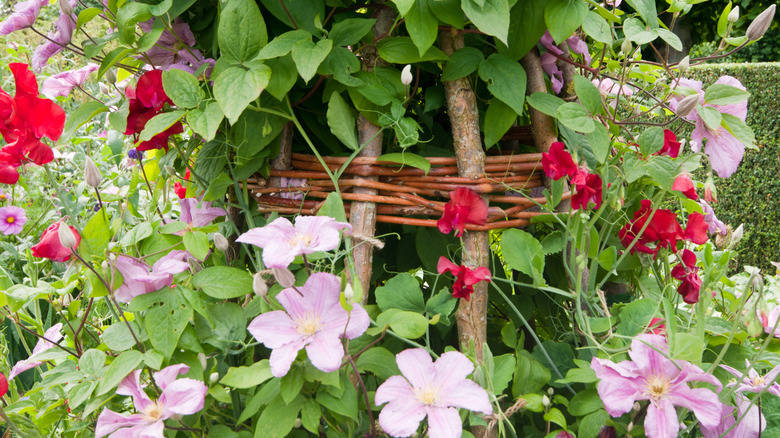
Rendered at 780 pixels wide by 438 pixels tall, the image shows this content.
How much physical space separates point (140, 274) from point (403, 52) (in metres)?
0.47

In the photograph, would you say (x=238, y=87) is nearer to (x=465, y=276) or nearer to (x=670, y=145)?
(x=465, y=276)

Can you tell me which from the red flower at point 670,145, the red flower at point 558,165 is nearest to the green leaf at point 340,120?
the red flower at point 558,165

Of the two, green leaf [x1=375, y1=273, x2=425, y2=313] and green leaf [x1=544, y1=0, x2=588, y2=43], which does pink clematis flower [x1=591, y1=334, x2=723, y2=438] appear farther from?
green leaf [x1=544, y1=0, x2=588, y2=43]

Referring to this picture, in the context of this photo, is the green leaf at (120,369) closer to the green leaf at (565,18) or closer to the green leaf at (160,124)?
the green leaf at (160,124)

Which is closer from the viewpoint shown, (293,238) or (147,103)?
(293,238)

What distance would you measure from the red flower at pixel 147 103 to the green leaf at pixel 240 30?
174 millimetres

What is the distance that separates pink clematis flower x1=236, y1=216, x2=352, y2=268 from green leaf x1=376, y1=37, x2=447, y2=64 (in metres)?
0.25

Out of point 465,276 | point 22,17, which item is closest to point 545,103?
point 465,276

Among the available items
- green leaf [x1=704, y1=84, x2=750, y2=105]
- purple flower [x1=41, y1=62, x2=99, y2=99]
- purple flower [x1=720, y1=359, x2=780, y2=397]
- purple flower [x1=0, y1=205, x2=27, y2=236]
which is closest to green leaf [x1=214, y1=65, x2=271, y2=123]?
purple flower [x1=41, y1=62, x2=99, y2=99]

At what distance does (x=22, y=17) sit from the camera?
86 centimetres

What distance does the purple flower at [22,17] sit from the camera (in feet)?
2.82

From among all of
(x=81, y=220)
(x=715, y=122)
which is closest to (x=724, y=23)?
(x=715, y=122)

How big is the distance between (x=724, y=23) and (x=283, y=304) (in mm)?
777

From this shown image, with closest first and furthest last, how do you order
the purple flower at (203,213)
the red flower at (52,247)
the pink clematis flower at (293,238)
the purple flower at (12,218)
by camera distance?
the pink clematis flower at (293,238)
the red flower at (52,247)
the purple flower at (203,213)
the purple flower at (12,218)
